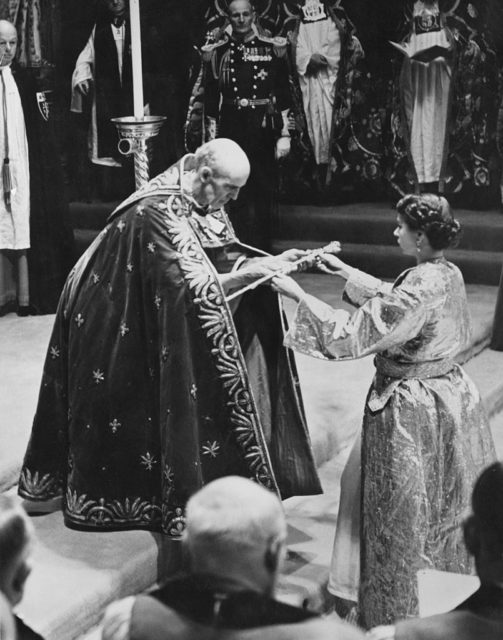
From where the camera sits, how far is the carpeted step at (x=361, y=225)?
8273mm

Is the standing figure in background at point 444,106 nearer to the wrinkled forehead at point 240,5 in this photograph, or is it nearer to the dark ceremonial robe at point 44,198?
the wrinkled forehead at point 240,5

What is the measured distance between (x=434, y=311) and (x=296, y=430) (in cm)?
89

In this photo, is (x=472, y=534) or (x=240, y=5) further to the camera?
(x=240, y=5)

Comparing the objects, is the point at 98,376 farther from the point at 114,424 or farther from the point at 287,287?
the point at 287,287

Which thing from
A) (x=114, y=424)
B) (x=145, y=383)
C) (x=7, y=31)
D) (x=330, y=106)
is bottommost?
(x=114, y=424)

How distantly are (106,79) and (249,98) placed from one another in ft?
4.12

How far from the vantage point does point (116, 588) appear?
3.77 m

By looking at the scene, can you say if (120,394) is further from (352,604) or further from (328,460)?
(328,460)

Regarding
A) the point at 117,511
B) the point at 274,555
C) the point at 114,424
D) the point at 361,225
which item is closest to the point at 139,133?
the point at 114,424

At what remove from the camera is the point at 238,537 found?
5.94 ft

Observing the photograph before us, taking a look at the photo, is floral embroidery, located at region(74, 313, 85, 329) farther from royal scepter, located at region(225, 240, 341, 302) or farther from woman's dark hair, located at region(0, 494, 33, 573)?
woman's dark hair, located at region(0, 494, 33, 573)

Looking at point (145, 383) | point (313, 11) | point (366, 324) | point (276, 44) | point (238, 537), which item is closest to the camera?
point (238, 537)

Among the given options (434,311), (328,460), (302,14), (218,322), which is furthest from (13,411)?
→ (302,14)

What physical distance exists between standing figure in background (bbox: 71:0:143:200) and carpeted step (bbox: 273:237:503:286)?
5.16 feet
